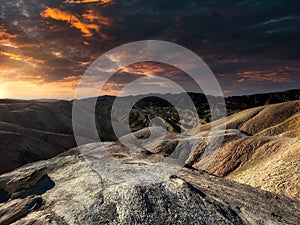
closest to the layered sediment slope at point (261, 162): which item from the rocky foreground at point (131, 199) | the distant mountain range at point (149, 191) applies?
the distant mountain range at point (149, 191)

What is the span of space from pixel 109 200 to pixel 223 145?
24.8 m

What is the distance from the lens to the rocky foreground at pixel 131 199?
1116 centimetres

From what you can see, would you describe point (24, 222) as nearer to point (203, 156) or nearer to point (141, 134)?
point (203, 156)

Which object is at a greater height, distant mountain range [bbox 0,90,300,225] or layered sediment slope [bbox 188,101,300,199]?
distant mountain range [bbox 0,90,300,225]

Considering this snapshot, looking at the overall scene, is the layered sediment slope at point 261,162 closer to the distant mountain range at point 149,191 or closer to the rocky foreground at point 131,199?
the distant mountain range at point 149,191

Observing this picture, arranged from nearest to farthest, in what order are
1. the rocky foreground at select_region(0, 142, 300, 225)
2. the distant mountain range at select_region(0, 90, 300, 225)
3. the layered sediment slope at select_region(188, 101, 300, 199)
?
the rocky foreground at select_region(0, 142, 300, 225), the distant mountain range at select_region(0, 90, 300, 225), the layered sediment slope at select_region(188, 101, 300, 199)

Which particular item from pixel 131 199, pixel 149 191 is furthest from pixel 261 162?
pixel 131 199

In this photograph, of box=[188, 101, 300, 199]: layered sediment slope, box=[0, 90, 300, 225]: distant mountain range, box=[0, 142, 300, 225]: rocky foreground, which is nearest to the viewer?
box=[0, 142, 300, 225]: rocky foreground

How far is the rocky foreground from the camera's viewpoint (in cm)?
1116

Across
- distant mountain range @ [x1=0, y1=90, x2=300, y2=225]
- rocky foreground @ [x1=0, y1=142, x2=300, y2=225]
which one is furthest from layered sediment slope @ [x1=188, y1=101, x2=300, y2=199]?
rocky foreground @ [x1=0, y1=142, x2=300, y2=225]

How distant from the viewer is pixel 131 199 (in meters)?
11.8

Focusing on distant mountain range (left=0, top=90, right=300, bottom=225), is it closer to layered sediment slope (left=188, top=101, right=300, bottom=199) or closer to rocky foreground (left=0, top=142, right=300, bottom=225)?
rocky foreground (left=0, top=142, right=300, bottom=225)

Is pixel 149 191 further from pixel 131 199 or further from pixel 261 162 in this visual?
pixel 261 162

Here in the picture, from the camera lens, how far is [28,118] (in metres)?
79.0
